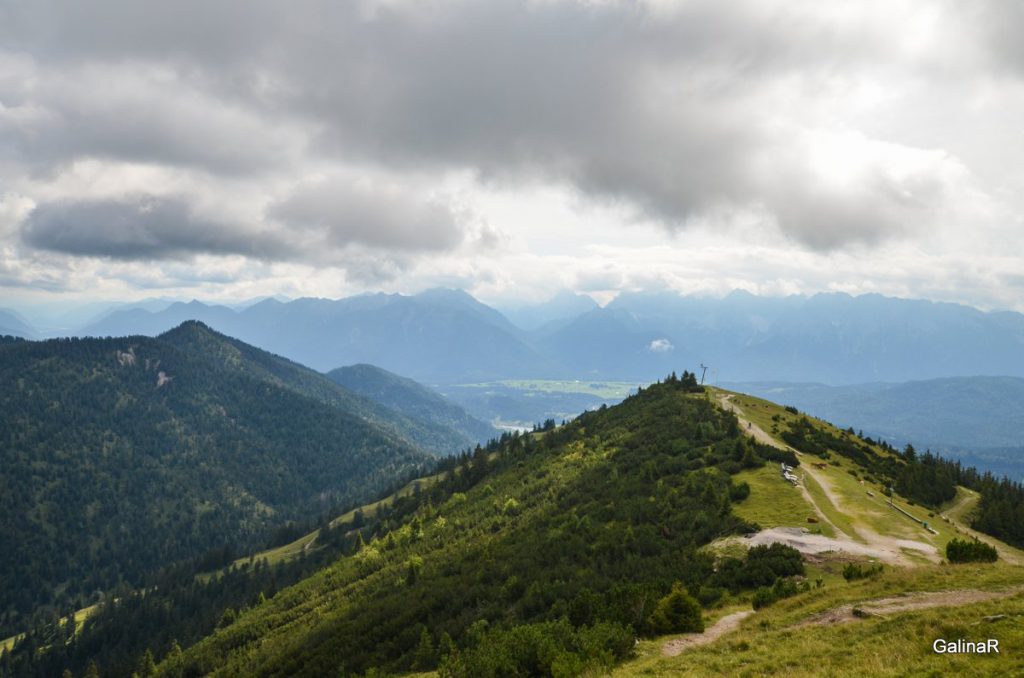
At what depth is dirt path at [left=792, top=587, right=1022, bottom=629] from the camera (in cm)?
3169

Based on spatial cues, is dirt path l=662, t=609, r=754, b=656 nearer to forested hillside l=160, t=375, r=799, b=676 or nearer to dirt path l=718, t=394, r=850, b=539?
forested hillside l=160, t=375, r=799, b=676

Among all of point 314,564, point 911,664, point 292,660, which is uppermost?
point 911,664

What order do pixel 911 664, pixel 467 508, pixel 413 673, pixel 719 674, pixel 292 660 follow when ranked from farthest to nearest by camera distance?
1. pixel 467 508
2. pixel 292 660
3. pixel 413 673
4. pixel 719 674
5. pixel 911 664

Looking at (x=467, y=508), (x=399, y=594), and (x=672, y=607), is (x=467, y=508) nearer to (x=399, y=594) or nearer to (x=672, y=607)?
(x=399, y=594)

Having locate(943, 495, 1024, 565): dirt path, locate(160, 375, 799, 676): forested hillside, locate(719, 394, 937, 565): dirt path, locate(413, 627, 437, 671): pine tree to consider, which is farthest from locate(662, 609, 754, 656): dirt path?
locate(943, 495, 1024, 565): dirt path

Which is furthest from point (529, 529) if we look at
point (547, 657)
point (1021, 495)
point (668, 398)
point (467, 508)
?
point (1021, 495)

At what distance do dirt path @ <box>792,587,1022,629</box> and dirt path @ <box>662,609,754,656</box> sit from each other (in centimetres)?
514

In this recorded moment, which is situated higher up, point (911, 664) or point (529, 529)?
point (911, 664)

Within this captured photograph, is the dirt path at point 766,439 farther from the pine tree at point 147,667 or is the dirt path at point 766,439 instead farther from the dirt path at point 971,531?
the pine tree at point 147,667

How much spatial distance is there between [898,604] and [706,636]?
38.7ft

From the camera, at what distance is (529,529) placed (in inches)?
3730

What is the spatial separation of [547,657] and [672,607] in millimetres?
10799

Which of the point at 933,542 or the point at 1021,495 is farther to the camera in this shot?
the point at 1021,495

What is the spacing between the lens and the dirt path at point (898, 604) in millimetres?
31688
